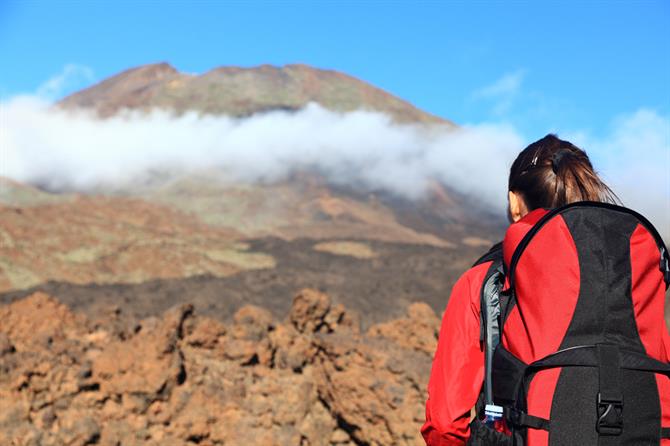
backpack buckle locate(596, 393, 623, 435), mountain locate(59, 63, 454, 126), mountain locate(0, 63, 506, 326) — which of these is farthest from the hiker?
mountain locate(59, 63, 454, 126)

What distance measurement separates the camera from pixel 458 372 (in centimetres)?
163

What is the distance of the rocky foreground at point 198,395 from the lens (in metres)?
4.72

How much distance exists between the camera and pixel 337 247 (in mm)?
29516

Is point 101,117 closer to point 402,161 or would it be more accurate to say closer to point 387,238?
point 402,161

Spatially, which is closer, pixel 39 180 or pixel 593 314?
pixel 593 314

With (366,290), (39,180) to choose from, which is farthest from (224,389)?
(39,180)

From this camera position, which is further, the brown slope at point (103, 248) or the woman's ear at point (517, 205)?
the brown slope at point (103, 248)

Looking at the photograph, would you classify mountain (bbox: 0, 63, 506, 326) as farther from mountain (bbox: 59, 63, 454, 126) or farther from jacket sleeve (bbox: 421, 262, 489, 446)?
jacket sleeve (bbox: 421, 262, 489, 446)

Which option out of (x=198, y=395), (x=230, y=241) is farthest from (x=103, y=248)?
(x=198, y=395)

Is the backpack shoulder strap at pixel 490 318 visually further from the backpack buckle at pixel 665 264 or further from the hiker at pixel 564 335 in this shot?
the backpack buckle at pixel 665 264

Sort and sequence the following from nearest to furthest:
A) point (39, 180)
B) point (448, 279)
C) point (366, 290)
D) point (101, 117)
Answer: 1. point (366, 290)
2. point (448, 279)
3. point (39, 180)
4. point (101, 117)

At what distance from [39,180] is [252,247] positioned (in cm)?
2061

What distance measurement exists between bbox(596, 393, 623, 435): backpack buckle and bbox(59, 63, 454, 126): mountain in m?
52.7

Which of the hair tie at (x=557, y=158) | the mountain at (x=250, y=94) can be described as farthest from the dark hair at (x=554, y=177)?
the mountain at (x=250, y=94)
